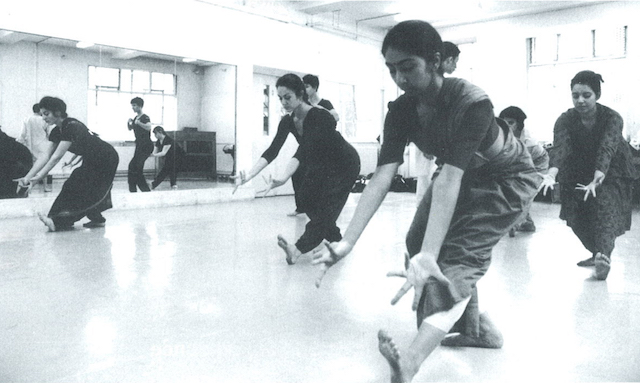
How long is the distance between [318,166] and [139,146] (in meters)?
4.83

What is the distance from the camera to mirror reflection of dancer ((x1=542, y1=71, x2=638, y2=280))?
336 cm

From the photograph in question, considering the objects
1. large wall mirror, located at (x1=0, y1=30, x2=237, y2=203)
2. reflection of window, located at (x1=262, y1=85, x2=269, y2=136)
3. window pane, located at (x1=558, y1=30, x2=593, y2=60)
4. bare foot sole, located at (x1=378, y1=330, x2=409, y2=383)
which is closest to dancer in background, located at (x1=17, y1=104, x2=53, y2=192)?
large wall mirror, located at (x1=0, y1=30, x2=237, y2=203)

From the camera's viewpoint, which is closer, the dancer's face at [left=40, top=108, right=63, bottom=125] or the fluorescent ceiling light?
the dancer's face at [left=40, top=108, right=63, bottom=125]

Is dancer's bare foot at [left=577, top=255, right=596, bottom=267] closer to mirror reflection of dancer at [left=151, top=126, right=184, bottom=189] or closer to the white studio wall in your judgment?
mirror reflection of dancer at [left=151, top=126, right=184, bottom=189]

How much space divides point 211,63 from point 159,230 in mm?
4238

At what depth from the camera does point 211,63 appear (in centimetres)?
902

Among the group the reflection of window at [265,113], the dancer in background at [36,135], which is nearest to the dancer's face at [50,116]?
the dancer in background at [36,135]

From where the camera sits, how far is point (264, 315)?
2576mm

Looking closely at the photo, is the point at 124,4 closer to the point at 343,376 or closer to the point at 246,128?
the point at 246,128

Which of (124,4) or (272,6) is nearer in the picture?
(124,4)

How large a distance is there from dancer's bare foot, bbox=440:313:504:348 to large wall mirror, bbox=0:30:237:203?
608 centimetres

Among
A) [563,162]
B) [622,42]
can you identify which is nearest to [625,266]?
[563,162]

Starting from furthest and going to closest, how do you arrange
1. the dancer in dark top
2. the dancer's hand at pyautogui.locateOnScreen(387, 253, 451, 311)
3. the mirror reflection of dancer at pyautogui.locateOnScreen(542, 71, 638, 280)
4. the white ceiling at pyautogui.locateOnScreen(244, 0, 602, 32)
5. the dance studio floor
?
1. the white ceiling at pyautogui.locateOnScreen(244, 0, 602, 32)
2. the dancer in dark top
3. the mirror reflection of dancer at pyautogui.locateOnScreen(542, 71, 638, 280)
4. the dance studio floor
5. the dancer's hand at pyautogui.locateOnScreen(387, 253, 451, 311)

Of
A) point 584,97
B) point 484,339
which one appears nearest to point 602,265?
point 584,97
